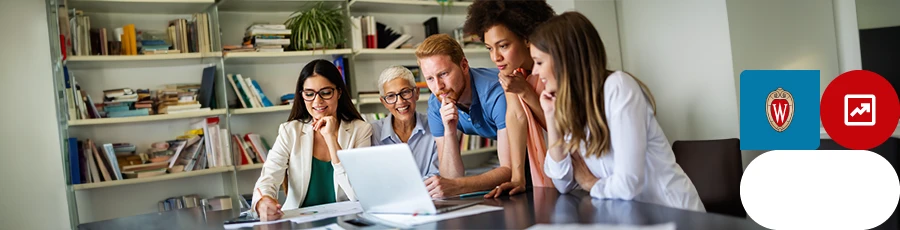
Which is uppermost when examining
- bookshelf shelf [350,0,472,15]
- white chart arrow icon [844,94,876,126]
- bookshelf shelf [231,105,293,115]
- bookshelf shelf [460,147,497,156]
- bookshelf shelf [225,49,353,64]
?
bookshelf shelf [350,0,472,15]

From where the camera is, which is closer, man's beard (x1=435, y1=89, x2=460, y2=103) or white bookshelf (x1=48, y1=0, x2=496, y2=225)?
man's beard (x1=435, y1=89, x2=460, y2=103)

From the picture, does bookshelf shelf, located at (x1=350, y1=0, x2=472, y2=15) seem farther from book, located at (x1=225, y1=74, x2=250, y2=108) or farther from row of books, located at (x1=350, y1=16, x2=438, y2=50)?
book, located at (x1=225, y1=74, x2=250, y2=108)

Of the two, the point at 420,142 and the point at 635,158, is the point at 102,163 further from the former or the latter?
the point at 635,158

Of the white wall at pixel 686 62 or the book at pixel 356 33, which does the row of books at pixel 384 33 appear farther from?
the white wall at pixel 686 62

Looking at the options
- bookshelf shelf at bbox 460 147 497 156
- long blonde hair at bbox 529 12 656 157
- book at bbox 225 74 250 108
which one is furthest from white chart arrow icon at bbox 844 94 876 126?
book at bbox 225 74 250 108

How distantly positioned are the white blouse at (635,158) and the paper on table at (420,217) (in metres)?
0.29

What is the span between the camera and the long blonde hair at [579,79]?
175 centimetres

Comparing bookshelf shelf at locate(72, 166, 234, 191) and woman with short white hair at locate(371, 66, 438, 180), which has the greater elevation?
woman with short white hair at locate(371, 66, 438, 180)

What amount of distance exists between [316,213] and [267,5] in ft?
9.13

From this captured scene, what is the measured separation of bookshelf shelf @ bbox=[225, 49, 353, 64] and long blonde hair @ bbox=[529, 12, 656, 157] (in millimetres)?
2992

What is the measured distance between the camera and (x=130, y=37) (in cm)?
425

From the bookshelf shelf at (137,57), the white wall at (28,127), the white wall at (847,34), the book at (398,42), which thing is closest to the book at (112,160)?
the white wall at (28,127)

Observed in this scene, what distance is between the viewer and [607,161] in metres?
1.82

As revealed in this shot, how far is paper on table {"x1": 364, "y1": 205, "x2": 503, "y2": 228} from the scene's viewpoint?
1.73m
